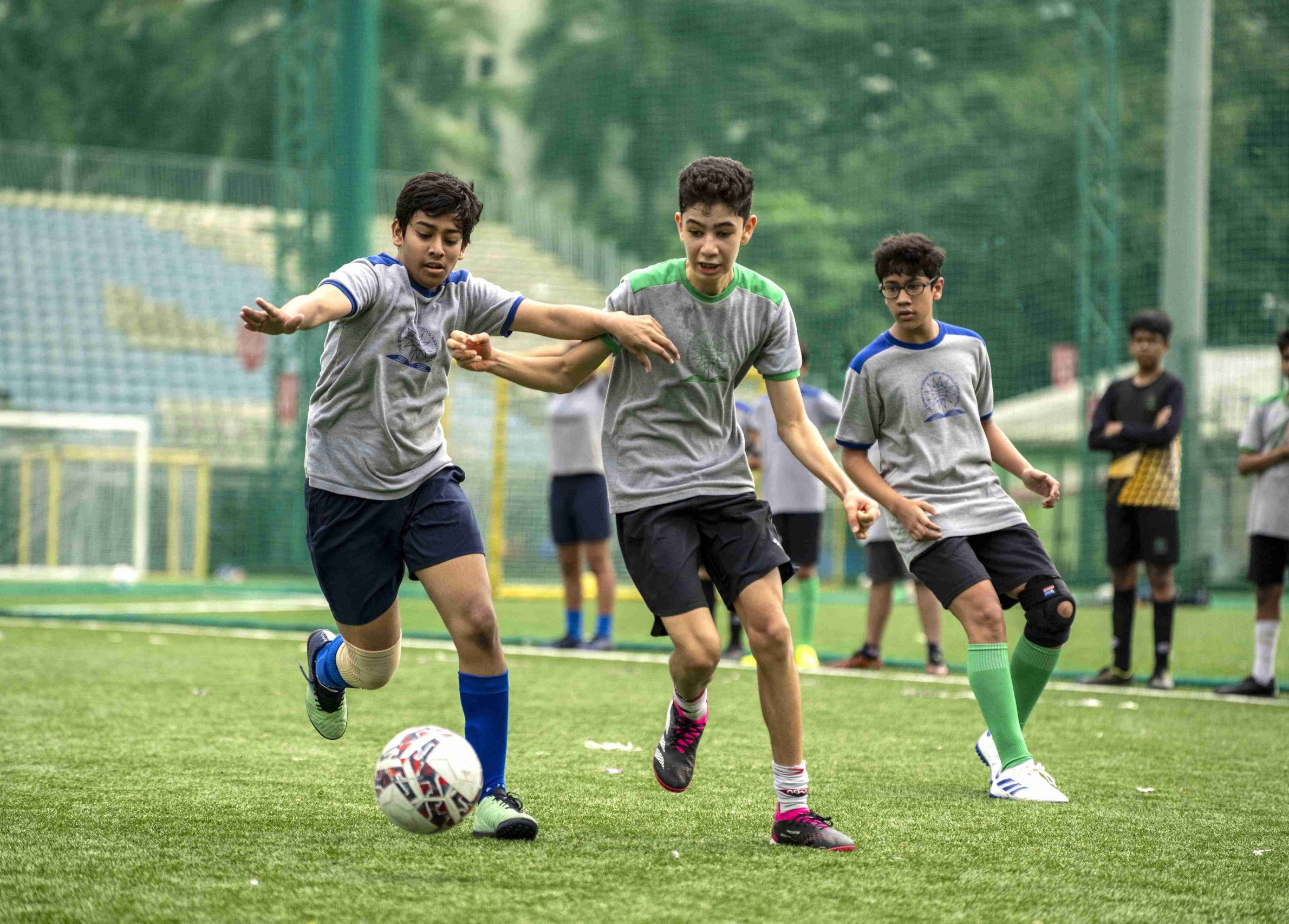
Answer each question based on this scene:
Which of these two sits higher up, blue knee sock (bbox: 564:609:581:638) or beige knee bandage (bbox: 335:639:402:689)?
beige knee bandage (bbox: 335:639:402:689)

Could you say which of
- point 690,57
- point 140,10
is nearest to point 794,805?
point 690,57

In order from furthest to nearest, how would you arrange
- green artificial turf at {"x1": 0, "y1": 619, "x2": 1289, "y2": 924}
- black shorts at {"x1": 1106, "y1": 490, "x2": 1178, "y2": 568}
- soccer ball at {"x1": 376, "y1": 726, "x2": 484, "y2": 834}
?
black shorts at {"x1": 1106, "y1": 490, "x2": 1178, "y2": 568} → soccer ball at {"x1": 376, "y1": 726, "x2": 484, "y2": 834} → green artificial turf at {"x1": 0, "y1": 619, "x2": 1289, "y2": 924}

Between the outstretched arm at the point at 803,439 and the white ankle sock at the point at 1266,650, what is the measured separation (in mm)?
4654

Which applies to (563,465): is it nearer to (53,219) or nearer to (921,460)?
(921,460)

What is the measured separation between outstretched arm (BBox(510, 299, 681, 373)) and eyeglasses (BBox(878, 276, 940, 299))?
52.9 inches

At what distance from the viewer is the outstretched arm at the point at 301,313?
383 cm

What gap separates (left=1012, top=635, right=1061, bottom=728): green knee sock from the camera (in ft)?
→ 18.2

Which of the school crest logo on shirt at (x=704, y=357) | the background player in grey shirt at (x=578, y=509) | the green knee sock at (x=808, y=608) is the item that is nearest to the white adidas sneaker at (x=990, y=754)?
the school crest logo on shirt at (x=704, y=357)

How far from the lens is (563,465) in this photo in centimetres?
1067

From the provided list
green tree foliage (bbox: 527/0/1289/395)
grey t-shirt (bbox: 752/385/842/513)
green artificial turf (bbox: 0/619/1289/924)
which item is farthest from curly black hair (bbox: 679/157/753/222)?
green tree foliage (bbox: 527/0/1289/395)

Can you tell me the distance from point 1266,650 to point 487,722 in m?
5.52

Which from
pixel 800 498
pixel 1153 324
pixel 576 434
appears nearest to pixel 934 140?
pixel 576 434

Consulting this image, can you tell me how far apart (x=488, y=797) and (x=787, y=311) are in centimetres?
165

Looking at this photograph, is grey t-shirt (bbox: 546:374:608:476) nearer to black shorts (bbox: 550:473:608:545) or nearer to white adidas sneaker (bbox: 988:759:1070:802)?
Result: black shorts (bbox: 550:473:608:545)
